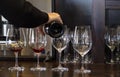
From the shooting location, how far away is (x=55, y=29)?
4.55 feet

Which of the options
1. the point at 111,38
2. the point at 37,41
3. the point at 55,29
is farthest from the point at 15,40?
the point at 111,38

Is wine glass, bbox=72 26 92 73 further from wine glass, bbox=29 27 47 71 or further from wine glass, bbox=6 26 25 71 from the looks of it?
wine glass, bbox=6 26 25 71

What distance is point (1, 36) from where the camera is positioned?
6.56ft

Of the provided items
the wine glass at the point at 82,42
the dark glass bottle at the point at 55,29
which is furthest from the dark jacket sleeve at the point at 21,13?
the wine glass at the point at 82,42

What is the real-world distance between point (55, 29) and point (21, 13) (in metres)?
0.19

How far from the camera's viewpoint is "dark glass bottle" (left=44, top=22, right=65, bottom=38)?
1378 millimetres

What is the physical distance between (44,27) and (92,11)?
1.56 ft

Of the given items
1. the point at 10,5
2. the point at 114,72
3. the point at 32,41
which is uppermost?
the point at 10,5

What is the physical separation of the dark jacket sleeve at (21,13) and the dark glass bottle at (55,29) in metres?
0.06

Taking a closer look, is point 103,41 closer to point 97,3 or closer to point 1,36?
point 97,3

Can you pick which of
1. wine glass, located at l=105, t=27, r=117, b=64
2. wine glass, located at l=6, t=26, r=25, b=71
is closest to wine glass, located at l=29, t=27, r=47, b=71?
wine glass, located at l=6, t=26, r=25, b=71

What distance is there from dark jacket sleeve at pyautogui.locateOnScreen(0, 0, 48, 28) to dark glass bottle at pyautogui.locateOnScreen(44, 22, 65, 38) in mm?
59

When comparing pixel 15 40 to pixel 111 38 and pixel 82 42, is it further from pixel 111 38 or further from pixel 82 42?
pixel 111 38

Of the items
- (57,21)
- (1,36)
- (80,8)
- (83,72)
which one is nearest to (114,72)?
(83,72)
